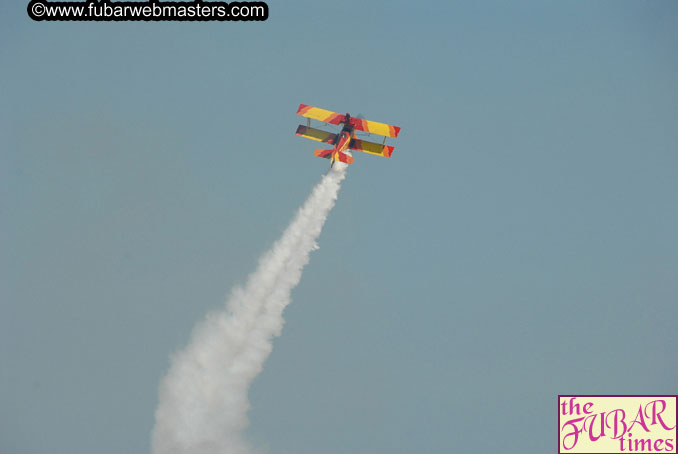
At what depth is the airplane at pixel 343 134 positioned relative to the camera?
84.2 m

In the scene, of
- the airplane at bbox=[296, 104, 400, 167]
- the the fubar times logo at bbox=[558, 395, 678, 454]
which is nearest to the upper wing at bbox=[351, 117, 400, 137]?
the airplane at bbox=[296, 104, 400, 167]

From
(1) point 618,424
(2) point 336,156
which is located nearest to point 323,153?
(2) point 336,156

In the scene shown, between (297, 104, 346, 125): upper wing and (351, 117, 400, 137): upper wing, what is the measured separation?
872 millimetres

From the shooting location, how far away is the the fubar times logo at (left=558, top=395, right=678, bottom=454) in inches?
3019

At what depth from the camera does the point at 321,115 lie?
85.0 m

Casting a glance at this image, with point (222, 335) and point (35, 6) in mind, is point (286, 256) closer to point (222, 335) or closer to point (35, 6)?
point (222, 335)

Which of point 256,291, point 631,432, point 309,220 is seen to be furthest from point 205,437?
point 631,432

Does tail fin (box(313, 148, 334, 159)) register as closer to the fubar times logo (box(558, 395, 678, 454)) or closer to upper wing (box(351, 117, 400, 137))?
upper wing (box(351, 117, 400, 137))

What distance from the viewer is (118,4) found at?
7962 centimetres

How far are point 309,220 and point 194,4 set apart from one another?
16618 mm

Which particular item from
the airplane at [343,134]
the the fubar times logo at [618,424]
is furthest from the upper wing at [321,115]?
the the fubar times logo at [618,424]

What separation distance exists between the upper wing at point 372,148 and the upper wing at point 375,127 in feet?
2.51

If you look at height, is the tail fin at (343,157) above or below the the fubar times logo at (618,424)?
above

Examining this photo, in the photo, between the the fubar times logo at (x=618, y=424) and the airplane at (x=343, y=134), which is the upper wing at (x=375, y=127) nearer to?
the airplane at (x=343, y=134)
